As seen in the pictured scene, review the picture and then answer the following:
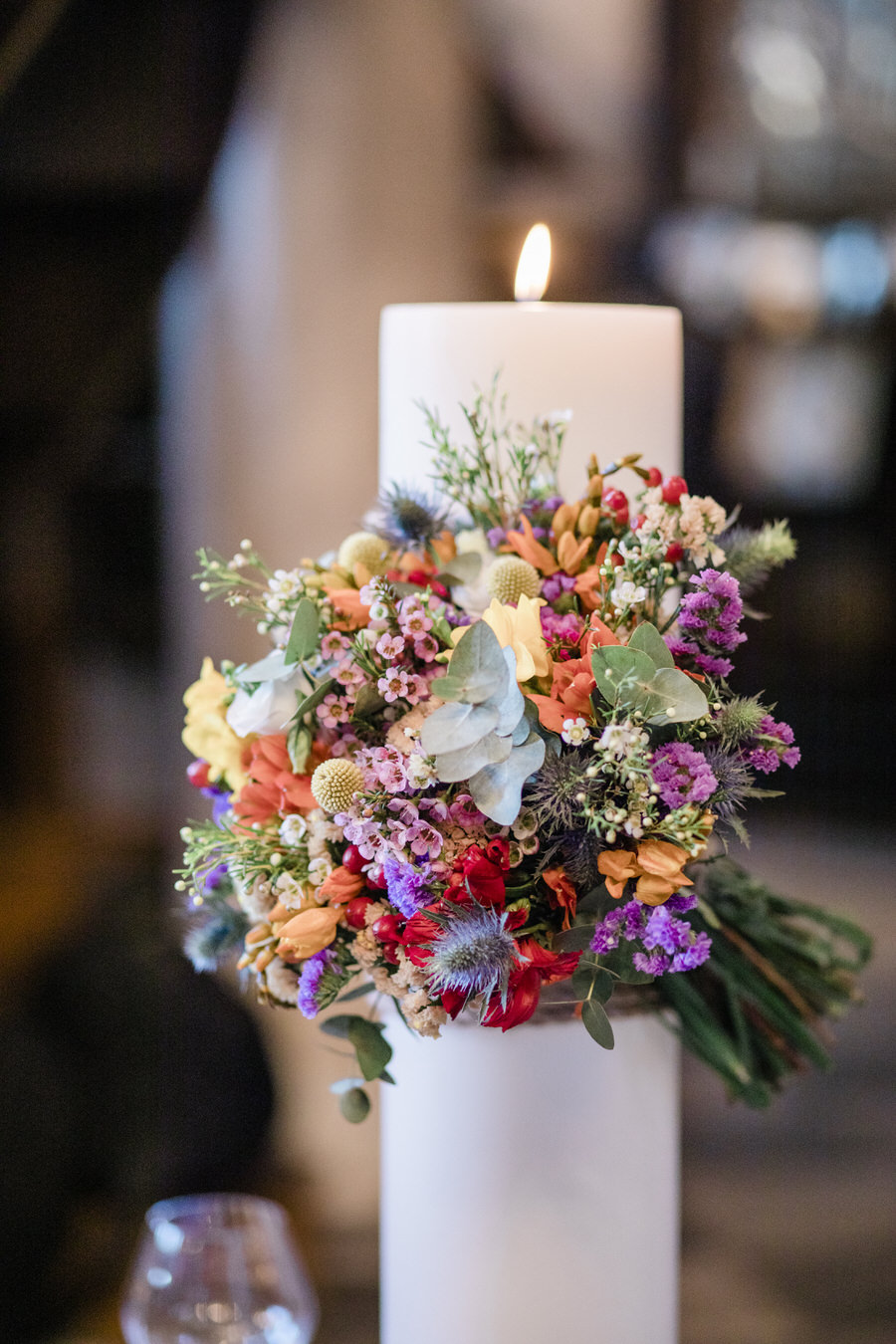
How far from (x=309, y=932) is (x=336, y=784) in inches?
2.4

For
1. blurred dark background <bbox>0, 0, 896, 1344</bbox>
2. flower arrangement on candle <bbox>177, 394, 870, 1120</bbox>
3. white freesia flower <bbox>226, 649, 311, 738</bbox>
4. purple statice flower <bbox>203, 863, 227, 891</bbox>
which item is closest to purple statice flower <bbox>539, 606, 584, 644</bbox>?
flower arrangement on candle <bbox>177, 394, 870, 1120</bbox>

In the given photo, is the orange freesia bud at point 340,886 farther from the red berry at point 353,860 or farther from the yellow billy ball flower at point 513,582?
the yellow billy ball flower at point 513,582

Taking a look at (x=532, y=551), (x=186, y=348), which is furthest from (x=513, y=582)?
(x=186, y=348)

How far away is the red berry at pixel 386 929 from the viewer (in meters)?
0.46

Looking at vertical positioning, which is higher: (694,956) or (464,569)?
(464,569)

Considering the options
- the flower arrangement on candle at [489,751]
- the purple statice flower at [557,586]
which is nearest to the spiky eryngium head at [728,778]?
the flower arrangement on candle at [489,751]

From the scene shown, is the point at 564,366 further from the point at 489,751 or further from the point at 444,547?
the point at 489,751

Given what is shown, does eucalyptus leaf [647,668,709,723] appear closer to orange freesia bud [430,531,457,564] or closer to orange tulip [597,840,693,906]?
orange tulip [597,840,693,906]

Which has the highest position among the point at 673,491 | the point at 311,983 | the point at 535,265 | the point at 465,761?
the point at 535,265

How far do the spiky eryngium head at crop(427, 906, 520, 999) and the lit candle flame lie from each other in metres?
0.33

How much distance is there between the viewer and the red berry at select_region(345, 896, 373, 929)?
0.48 m

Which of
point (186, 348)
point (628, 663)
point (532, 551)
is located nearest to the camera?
point (628, 663)

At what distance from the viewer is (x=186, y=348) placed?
158cm

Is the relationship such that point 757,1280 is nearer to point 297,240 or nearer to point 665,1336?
point 665,1336
